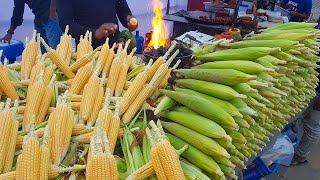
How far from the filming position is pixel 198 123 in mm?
1970

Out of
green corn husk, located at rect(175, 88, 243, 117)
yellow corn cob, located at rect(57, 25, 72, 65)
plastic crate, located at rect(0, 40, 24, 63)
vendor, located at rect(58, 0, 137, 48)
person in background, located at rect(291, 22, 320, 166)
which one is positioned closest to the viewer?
green corn husk, located at rect(175, 88, 243, 117)

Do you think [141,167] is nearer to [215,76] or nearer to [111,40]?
[215,76]

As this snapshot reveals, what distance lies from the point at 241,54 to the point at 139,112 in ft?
3.32

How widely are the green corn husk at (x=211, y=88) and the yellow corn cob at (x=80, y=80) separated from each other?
656 millimetres

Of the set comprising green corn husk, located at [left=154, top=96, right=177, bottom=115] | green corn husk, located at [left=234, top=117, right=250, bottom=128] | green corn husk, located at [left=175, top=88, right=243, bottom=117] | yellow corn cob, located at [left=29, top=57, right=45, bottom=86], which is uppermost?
yellow corn cob, located at [left=29, top=57, right=45, bottom=86]

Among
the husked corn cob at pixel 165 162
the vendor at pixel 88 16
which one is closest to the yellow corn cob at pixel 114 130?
the husked corn cob at pixel 165 162

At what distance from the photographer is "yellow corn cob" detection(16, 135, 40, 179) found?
1.48 metres

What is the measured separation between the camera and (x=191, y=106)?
2.07 metres

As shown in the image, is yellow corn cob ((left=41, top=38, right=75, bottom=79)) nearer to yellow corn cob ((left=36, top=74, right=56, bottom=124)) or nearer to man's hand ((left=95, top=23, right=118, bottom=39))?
yellow corn cob ((left=36, top=74, right=56, bottom=124))

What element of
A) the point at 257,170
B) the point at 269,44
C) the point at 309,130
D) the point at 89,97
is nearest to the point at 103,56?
the point at 89,97

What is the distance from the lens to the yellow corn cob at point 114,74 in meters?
2.32

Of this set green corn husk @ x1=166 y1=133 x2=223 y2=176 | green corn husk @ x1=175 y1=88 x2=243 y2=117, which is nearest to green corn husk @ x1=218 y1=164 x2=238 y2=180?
green corn husk @ x1=166 y1=133 x2=223 y2=176

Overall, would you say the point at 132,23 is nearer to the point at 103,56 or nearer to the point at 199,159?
the point at 103,56

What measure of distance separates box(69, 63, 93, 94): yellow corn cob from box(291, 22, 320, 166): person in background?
329 cm
